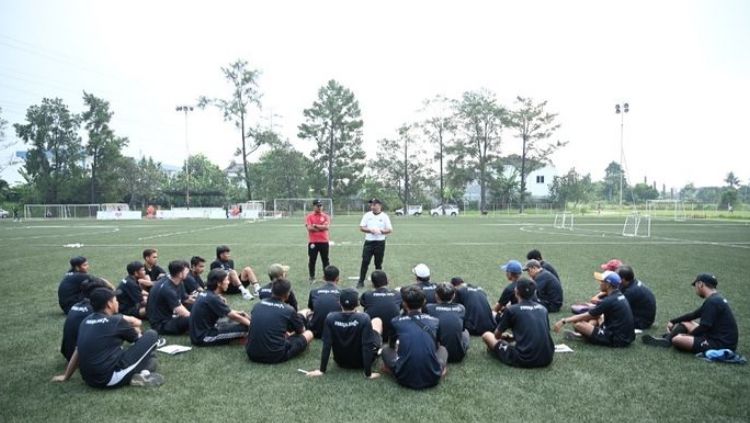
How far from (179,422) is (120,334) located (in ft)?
4.40

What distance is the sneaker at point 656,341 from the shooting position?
20.8 feet

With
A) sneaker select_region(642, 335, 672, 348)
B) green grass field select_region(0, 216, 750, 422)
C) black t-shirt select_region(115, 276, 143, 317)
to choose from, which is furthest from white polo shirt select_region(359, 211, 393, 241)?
sneaker select_region(642, 335, 672, 348)

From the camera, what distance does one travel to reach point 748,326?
24.0 ft

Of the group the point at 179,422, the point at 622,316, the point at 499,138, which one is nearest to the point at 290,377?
the point at 179,422

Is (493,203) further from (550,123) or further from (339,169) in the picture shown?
(339,169)

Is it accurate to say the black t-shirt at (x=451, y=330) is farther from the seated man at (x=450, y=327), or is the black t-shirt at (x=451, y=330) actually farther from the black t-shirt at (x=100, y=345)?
the black t-shirt at (x=100, y=345)

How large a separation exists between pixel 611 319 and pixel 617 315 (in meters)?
0.11

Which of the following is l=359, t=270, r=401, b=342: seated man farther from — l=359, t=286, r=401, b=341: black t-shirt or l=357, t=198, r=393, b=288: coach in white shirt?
l=357, t=198, r=393, b=288: coach in white shirt

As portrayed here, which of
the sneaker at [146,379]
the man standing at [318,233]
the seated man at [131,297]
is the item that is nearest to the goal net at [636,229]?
the man standing at [318,233]

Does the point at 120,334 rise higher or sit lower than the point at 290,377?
higher

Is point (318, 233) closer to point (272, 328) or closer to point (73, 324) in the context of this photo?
point (272, 328)

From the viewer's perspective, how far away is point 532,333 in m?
5.45

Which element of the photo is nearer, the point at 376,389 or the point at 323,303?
the point at 376,389

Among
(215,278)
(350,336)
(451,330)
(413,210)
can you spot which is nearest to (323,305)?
(350,336)
